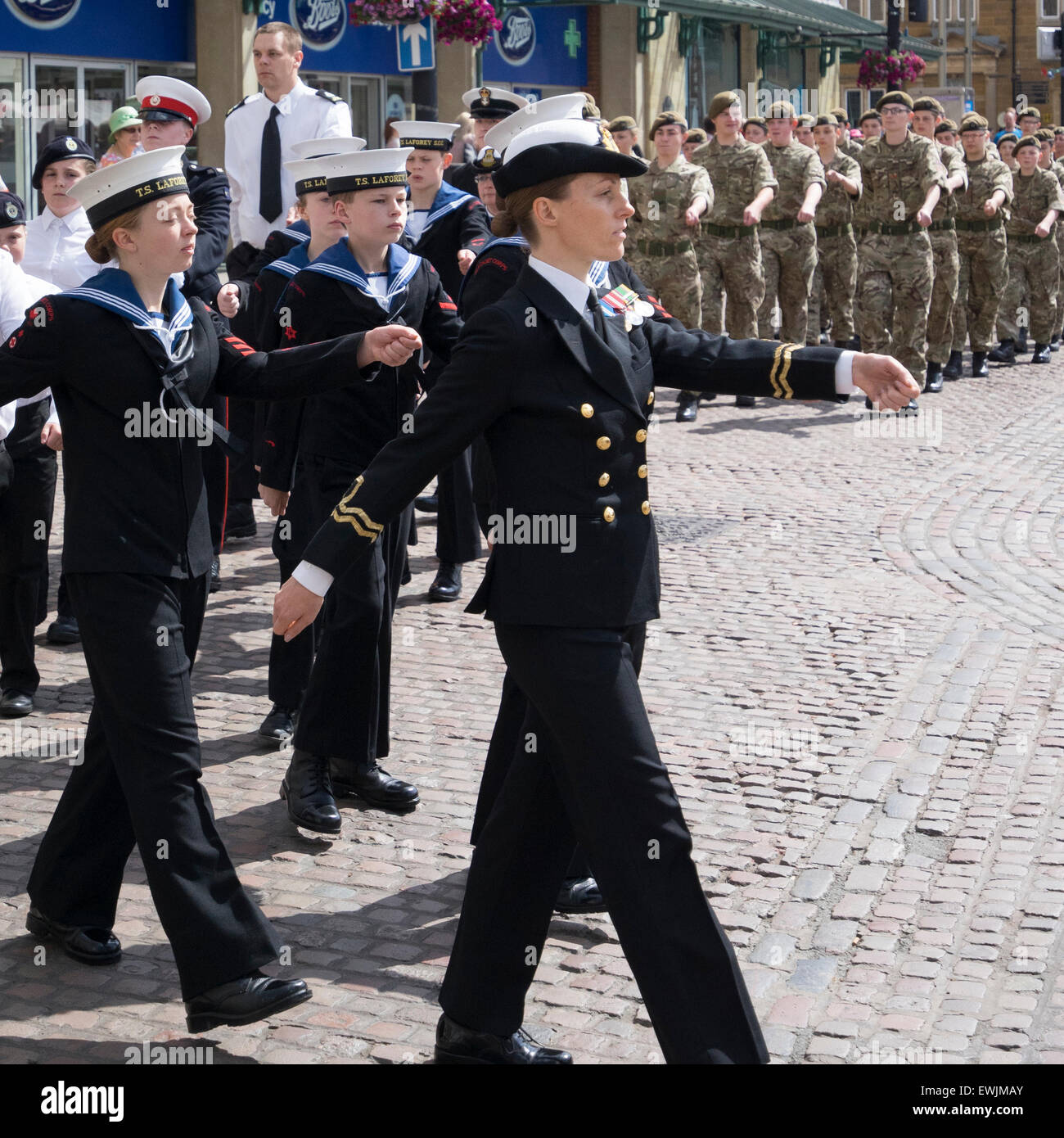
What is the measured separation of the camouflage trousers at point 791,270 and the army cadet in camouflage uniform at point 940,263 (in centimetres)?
110

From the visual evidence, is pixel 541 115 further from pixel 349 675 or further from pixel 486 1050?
pixel 486 1050

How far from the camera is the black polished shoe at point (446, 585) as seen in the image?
29.1 feet

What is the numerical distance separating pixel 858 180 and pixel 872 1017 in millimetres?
12721

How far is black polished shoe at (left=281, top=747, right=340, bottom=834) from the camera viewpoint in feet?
18.5

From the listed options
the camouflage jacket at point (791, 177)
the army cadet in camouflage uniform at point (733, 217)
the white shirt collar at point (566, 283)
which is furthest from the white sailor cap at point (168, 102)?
the camouflage jacket at point (791, 177)

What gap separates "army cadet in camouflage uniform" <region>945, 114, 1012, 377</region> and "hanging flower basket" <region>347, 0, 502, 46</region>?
539cm

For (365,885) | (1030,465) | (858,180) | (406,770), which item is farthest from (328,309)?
(858,180)

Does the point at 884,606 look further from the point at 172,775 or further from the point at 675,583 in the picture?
the point at 172,775

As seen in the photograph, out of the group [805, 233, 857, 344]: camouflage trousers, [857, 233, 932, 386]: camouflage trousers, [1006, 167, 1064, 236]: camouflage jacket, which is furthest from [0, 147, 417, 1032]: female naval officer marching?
[1006, 167, 1064, 236]: camouflage jacket

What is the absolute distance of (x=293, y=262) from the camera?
6938 mm

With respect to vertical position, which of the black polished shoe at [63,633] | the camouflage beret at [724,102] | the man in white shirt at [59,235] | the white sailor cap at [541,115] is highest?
the camouflage beret at [724,102]

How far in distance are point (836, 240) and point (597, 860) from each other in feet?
47.6

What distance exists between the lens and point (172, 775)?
424cm

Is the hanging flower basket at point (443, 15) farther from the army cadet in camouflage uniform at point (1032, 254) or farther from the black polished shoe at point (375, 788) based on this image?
the black polished shoe at point (375, 788)
